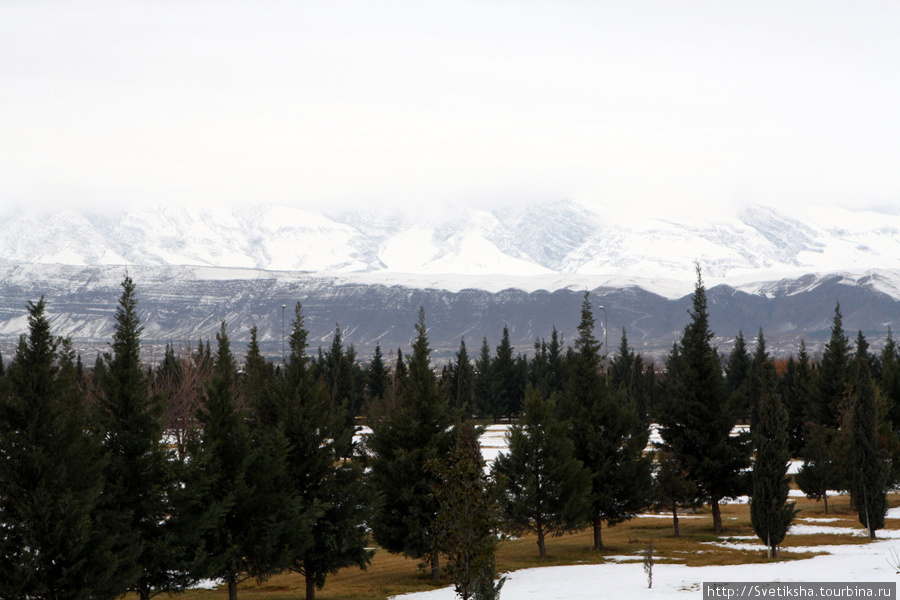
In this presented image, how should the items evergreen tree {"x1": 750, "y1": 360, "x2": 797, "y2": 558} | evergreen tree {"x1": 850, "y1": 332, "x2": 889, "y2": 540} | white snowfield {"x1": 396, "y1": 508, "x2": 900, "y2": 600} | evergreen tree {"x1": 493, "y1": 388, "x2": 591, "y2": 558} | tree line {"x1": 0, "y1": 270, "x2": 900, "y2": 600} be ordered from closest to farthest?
tree line {"x1": 0, "y1": 270, "x2": 900, "y2": 600} < white snowfield {"x1": 396, "y1": 508, "x2": 900, "y2": 600} < evergreen tree {"x1": 750, "y1": 360, "x2": 797, "y2": 558} < evergreen tree {"x1": 493, "y1": 388, "x2": 591, "y2": 558} < evergreen tree {"x1": 850, "y1": 332, "x2": 889, "y2": 540}

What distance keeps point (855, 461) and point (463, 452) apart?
28.1 metres

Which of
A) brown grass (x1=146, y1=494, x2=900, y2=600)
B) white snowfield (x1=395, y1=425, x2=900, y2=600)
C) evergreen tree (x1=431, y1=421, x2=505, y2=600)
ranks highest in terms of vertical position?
evergreen tree (x1=431, y1=421, x2=505, y2=600)

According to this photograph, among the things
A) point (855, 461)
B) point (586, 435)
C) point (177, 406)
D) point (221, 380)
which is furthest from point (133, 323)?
point (177, 406)

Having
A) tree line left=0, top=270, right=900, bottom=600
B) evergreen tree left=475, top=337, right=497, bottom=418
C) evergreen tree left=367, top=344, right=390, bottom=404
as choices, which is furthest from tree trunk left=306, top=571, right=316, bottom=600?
evergreen tree left=475, top=337, right=497, bottom=418

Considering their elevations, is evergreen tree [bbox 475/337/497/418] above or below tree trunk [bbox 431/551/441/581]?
above

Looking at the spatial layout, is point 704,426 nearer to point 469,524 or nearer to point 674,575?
point 674,575

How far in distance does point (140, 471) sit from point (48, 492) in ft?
13.3

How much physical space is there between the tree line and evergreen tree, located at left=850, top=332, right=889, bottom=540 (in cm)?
9

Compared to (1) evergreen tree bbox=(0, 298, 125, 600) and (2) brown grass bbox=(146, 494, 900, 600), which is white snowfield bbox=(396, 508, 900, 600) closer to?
(2) brown grass bbox=(146, 494, 900, 600)

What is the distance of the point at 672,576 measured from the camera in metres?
33.8

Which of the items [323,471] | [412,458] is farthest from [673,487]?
[323,471]

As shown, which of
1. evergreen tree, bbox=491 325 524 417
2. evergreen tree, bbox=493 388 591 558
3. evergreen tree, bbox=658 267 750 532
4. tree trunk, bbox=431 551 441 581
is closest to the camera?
tree trunk, bbox=431 551 441 581

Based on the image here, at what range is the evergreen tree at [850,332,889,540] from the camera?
4344 cm

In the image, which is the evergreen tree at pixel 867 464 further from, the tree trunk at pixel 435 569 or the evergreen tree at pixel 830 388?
the evergreen tree at pixel 830 388
